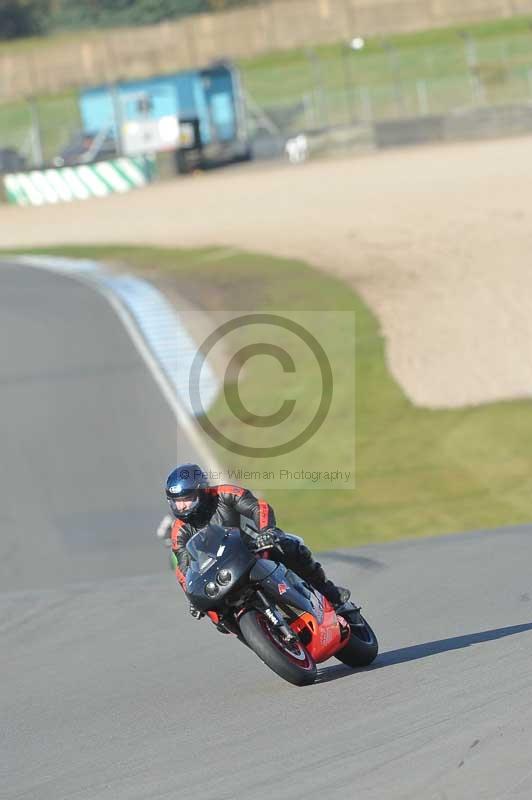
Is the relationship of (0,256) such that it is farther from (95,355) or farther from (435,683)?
(435,683)

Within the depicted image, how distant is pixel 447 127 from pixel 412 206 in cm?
1271

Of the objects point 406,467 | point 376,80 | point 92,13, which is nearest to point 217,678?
point 406,467

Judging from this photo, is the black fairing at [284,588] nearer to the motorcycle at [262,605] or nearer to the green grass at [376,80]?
the motorcycle at [262,605]

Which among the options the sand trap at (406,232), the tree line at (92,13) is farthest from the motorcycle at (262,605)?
the tree line at (92,13)

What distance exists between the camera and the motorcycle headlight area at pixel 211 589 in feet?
22.4

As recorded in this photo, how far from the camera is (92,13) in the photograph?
275ft

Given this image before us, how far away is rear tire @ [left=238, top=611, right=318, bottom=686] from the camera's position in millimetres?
6762

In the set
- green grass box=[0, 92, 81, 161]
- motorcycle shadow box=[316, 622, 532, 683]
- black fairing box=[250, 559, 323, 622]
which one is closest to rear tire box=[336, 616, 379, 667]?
motorcycle shadow box=[316, 622, 532, 683]

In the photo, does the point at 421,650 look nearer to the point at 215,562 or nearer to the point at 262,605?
the point at 262,605

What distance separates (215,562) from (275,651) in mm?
543

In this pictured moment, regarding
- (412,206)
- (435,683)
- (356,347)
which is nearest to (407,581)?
(435,683)

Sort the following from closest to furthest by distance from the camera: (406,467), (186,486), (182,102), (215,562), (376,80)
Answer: (215,562) < (186,486) < (406,467) < (182,102) < (376,80)

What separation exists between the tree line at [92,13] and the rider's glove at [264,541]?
7671 cm

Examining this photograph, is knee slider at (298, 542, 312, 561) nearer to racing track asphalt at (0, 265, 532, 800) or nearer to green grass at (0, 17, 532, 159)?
racing track asphalt at (0, 265, 532, 800)
